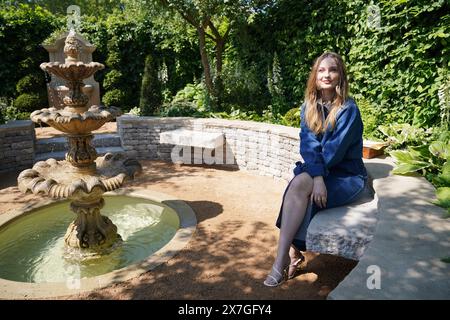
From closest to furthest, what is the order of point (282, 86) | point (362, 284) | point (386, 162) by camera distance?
point (362, 284), point (386, 162), point (282, 86)

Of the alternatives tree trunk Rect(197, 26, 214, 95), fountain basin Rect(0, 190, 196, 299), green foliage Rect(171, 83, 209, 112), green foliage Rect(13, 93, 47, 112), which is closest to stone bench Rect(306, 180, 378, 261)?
fountain basin Rect(0, 190, 196, 299)

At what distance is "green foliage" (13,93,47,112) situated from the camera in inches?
408

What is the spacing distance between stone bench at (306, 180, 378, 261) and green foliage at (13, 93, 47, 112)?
10282mm

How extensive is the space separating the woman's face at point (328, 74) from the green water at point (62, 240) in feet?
8.68

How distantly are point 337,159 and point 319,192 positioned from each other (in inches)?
14.4

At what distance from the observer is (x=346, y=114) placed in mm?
3084

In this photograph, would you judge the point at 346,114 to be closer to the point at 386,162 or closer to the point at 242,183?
the point at 386,162

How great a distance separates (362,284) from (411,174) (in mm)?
2324

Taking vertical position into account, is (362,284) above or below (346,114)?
below

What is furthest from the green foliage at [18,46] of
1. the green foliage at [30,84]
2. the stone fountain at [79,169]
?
the stone fountain at [79,169]

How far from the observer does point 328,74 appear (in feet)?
10.4

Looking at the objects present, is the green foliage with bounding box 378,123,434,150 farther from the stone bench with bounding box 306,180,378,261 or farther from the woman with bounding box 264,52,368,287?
the stone bench with bounding box 306,180,378,261

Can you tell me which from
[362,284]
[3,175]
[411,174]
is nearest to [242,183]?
[411,174]
